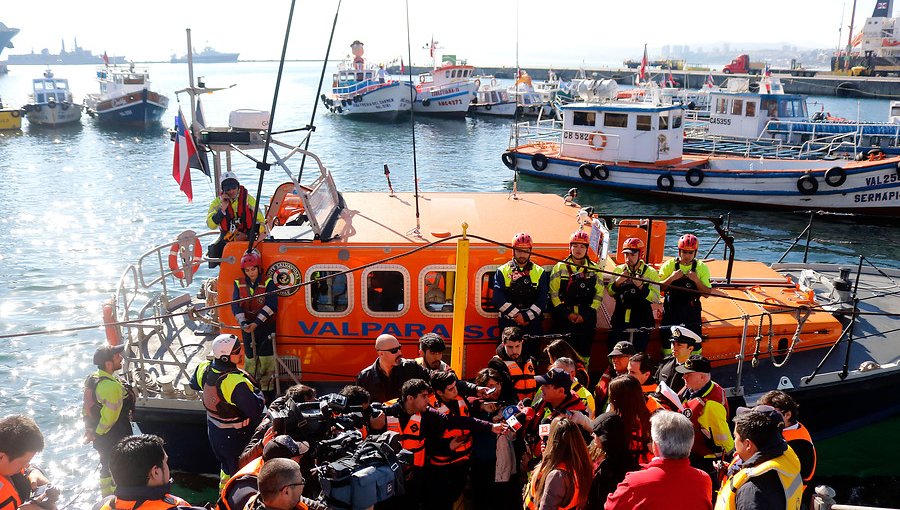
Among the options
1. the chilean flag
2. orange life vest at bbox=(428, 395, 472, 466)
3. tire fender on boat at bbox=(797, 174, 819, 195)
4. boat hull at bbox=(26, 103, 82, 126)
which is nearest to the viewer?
orange life vest at bbox=(428, 395, 472, 466)

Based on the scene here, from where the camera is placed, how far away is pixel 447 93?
58.1 meters

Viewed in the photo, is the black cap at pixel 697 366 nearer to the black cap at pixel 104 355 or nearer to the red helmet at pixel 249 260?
the red helmet at pixel 249 260

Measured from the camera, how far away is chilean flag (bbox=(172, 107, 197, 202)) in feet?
27.9

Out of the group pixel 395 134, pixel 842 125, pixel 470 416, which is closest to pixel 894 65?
pixel 842 125

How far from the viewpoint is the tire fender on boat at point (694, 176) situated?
25.3 m

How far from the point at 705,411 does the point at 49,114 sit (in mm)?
57307

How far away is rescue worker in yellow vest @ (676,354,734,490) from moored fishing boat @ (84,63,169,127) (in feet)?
183

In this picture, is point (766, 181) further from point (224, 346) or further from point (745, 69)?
point (745, 69)

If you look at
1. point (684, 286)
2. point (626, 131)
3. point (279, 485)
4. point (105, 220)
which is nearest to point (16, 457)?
point (279, 485)

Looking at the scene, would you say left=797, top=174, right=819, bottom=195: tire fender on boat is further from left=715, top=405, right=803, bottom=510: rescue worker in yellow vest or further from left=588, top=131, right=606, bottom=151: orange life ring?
left=715, top=405, right=803, bottom=510: rescue worker in yellow vest

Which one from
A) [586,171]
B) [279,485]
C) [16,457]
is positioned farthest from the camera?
[586,171]

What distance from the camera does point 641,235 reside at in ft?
28.9

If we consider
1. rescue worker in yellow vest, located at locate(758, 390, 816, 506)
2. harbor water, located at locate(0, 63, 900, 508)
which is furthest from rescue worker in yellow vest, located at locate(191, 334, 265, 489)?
rescue worker in yellow vest, located at locate(758, 390, 816, 506)

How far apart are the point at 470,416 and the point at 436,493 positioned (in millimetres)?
700
